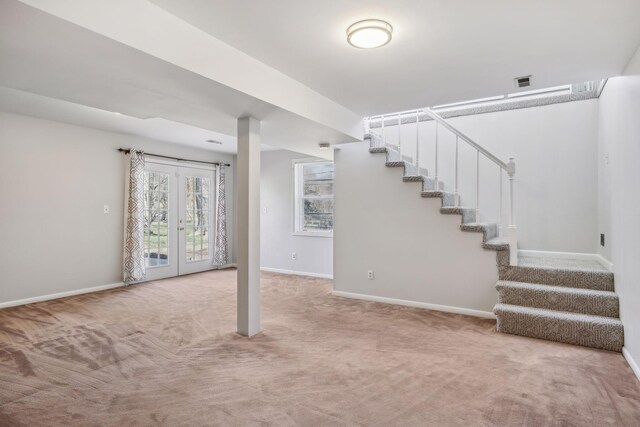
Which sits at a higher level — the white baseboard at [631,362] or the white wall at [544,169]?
the white wall at [544,169]

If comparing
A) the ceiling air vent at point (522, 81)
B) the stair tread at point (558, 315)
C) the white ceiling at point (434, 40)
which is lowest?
the stair tread at point (558, 315)

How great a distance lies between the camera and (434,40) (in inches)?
99.4

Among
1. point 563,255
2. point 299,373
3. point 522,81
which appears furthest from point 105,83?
point 563,255

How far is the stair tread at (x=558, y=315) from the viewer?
3.13 m

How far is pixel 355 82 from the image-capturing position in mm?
3348

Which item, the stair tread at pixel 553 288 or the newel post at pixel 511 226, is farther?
the newel post at pixel 511 226

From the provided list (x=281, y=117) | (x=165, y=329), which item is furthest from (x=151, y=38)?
(x=165, y=329)

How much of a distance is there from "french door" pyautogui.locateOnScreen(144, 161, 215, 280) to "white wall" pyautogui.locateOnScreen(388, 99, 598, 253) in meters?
4.75

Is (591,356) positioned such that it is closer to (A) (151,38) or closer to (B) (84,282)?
(A) (151,38)

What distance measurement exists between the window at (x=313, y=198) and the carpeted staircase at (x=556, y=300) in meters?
2.93

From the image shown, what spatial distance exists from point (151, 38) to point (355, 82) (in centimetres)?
183

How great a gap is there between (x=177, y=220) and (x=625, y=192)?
20.9 feet

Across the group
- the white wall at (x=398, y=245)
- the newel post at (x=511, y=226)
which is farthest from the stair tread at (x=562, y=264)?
the white wall at (x=398, y=245)

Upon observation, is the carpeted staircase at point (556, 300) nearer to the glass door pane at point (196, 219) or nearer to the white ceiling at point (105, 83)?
the white ceiling at point (105, 83)
